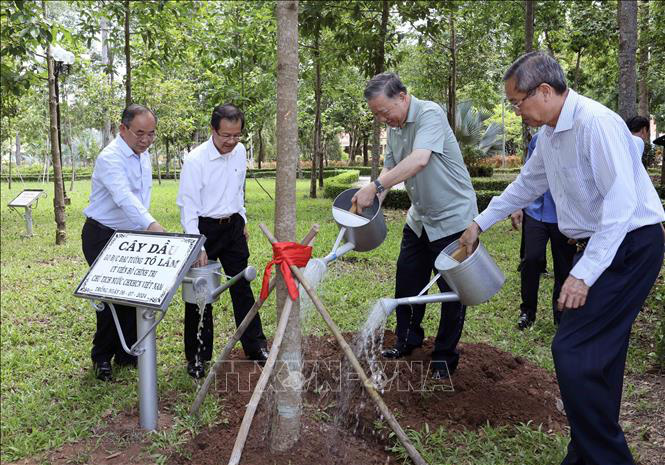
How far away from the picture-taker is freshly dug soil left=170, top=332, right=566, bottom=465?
2715 millimetres

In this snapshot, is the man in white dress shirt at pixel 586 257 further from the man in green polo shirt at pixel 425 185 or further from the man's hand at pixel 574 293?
the man in green polo shirt at pixel 425 185

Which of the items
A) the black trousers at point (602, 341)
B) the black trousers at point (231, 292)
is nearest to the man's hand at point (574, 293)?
the black trousers at point (602, 341)

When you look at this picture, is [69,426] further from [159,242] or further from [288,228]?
[288,228]

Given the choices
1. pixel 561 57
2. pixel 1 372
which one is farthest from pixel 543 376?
pixel 561 57

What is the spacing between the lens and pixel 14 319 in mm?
5020

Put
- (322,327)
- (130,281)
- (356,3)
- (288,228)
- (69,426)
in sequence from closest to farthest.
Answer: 1. (288,228)
2. (130,281)
3. (69,426)
4. (322,327)
5. (356,3)

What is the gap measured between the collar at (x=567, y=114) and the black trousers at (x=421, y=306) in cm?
124

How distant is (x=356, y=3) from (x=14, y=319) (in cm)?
520

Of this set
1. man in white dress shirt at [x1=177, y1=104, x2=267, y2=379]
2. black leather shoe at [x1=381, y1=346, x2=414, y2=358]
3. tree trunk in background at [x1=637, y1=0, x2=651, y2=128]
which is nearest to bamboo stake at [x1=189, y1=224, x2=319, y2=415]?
man in white dress shirt at [x1=177, y1=104, x2=267, y2=379]

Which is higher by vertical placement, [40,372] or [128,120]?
[128,120]

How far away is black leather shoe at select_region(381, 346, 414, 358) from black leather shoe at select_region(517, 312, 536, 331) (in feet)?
3.91

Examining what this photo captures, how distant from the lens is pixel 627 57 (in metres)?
5.41

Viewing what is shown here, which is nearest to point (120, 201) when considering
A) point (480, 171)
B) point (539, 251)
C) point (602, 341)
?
point (602, 341)

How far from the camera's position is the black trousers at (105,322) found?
3625 millimetres
